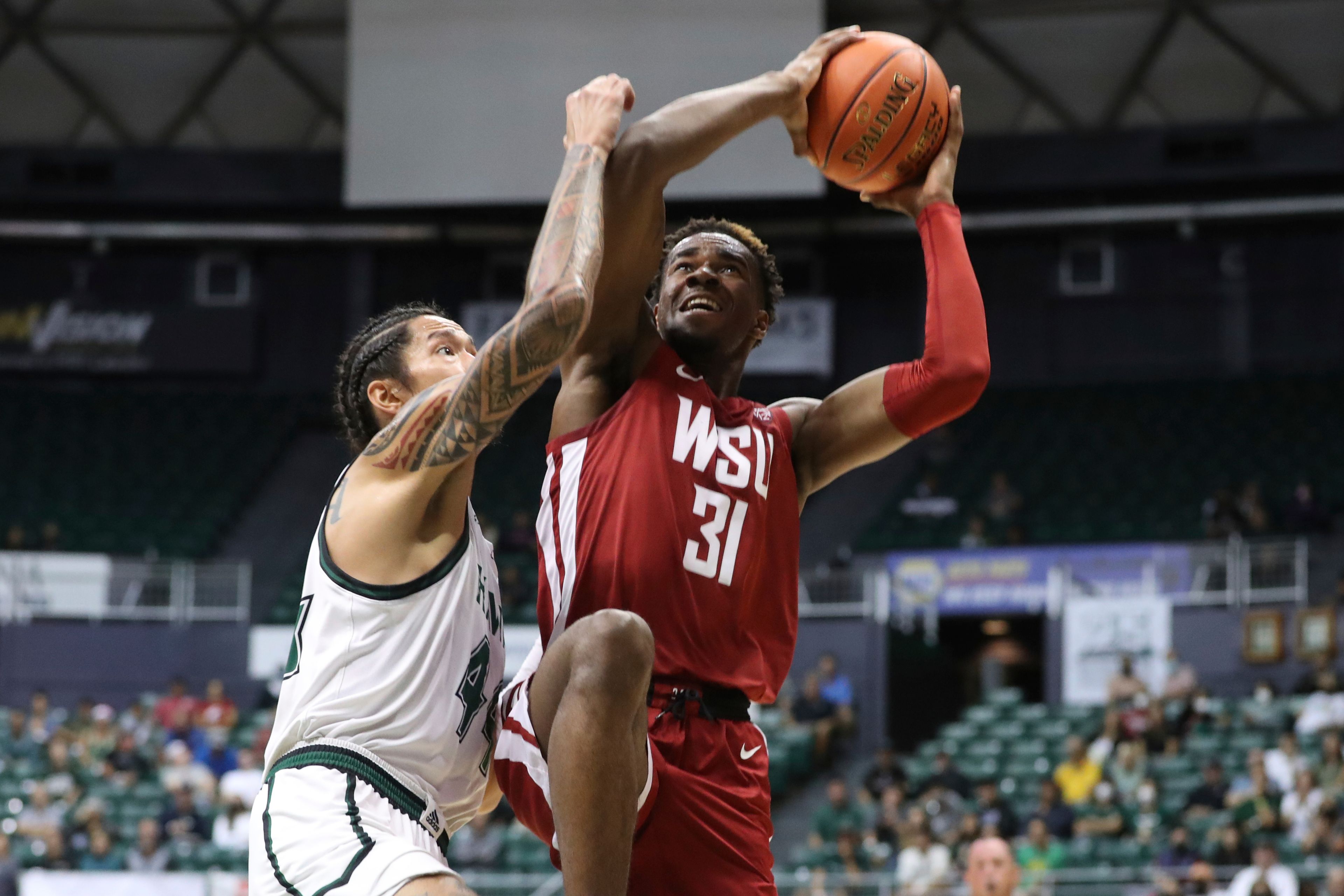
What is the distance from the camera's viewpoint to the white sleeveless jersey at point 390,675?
312 centimetres

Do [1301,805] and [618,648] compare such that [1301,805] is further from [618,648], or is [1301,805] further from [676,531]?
[618,648]

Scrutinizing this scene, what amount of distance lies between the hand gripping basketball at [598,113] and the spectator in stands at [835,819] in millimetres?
9724

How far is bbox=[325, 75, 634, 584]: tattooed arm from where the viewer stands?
308 centimetres

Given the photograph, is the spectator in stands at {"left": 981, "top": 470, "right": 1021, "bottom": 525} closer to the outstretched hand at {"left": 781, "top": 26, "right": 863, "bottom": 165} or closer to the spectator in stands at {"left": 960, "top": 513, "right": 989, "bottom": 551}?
the spectator in stands at {"left": 960, "top": 513, "right": 989, "bottom": 551}

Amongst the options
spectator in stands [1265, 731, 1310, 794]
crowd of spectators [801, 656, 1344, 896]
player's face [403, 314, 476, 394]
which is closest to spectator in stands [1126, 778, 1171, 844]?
crowd of spectators [801, 656, 1344, 896]

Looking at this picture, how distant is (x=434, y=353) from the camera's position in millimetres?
3480

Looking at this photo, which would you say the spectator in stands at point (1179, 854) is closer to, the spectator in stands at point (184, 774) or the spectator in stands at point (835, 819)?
the spectator in stands at point (835, 819)

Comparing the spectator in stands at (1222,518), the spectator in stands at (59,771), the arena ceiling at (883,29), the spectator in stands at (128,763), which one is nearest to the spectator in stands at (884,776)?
the spectator in stands at (1222,518)

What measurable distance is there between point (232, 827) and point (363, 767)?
10286 mm

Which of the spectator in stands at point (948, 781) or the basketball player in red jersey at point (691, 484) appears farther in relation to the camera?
the spectator in stands at point (948, 781)

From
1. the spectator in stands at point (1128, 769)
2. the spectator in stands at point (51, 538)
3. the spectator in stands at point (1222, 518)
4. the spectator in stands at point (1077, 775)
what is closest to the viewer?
the spectator in stands at point (1128, 769)

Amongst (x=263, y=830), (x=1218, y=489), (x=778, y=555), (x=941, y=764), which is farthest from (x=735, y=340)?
(x=1218, y=489)

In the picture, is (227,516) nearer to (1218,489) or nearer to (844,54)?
(1218,489)

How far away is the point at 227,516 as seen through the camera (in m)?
21.4
